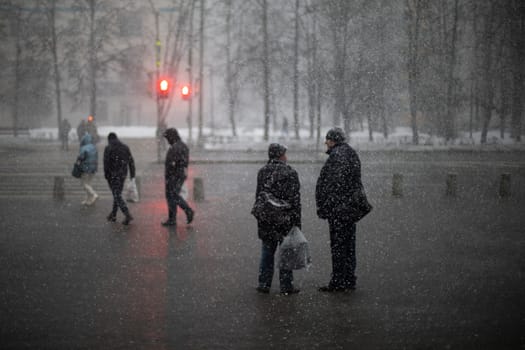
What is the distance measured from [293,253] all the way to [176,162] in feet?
16.1

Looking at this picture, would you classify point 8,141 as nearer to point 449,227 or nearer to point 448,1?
point 448,1

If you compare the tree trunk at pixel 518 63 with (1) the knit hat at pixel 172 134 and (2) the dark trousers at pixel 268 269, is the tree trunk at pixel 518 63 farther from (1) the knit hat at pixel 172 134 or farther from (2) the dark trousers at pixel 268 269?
(2) the dark trousers at pixel 268 269

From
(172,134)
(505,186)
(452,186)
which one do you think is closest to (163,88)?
(452,186)

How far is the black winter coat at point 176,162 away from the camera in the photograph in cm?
1152

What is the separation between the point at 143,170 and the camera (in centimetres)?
2459

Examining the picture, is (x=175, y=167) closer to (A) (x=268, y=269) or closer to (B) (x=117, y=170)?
(B) (x=117, y=170)

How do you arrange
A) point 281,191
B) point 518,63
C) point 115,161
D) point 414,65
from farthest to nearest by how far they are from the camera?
point 518,63, point 414,65, point 115,161, point 281,191

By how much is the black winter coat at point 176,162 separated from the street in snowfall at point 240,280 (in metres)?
1.00

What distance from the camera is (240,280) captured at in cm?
796

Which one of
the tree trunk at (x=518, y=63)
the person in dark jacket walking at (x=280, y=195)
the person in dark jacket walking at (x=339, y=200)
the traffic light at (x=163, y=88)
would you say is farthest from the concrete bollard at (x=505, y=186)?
the tree trunk at (x=518, y=63)

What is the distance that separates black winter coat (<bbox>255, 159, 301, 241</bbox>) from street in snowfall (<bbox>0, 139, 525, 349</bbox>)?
75 cm

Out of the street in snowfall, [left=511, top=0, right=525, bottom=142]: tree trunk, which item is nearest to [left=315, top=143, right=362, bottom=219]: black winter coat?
the street in snowfall

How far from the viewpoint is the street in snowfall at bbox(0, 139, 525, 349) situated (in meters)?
5.84

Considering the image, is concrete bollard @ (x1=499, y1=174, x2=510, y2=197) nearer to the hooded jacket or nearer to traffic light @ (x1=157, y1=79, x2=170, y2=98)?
the hooded jacket
